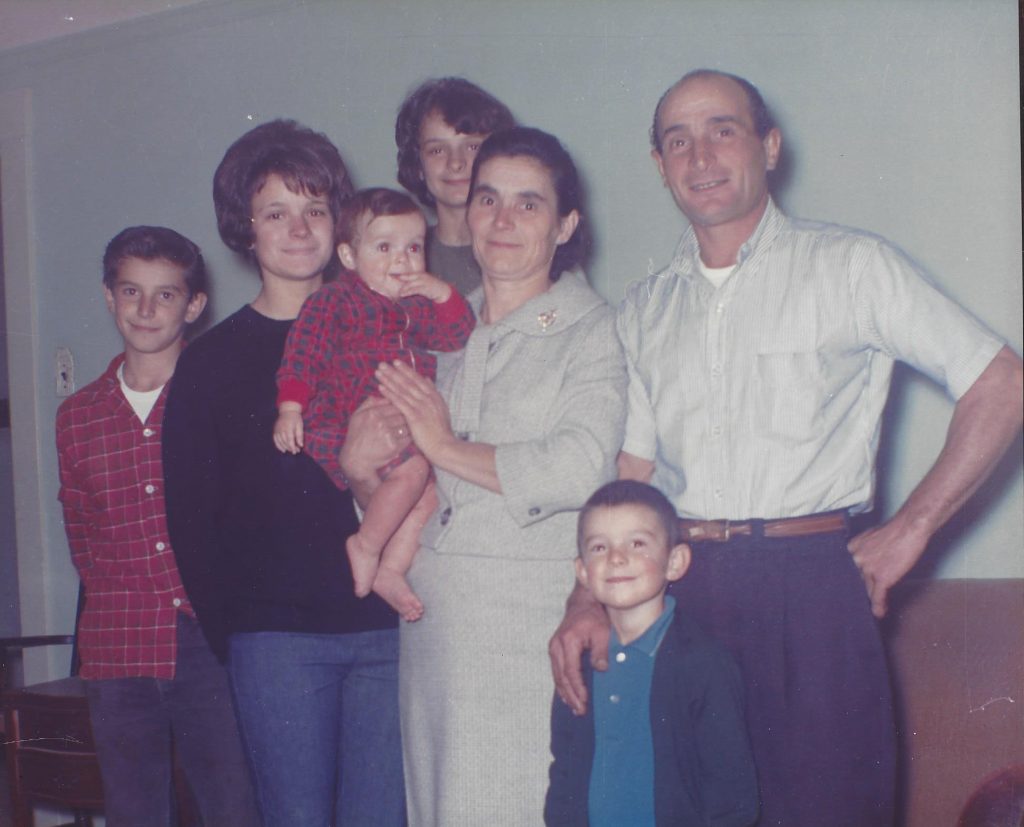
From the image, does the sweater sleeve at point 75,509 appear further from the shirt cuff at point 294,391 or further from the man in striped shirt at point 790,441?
the man in striped shirt at point 790,441

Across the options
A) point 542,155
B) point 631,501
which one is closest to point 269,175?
point 542,155

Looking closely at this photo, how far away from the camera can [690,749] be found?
1.28m

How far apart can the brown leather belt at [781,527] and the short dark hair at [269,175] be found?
810mm

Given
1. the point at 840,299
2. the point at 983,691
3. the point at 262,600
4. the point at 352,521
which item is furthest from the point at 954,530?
the point at 262,600

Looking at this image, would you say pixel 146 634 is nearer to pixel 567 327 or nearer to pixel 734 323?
pixel 567 327

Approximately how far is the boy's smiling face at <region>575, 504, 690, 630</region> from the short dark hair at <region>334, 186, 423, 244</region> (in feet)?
1.99

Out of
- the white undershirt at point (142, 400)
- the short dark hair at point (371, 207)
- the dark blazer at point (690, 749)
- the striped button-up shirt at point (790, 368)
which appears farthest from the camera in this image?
the white undershirt at point (142, 400)

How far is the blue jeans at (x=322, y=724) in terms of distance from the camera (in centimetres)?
145

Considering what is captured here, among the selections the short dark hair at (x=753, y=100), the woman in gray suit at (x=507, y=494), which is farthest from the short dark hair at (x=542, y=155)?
the short dark hair at (x=753, y=100)

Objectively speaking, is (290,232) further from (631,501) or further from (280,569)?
(631,501)

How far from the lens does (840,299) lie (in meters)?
1.40

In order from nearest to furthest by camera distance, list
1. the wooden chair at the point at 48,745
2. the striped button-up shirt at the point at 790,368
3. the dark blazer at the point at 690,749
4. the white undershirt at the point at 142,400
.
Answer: the dark blazer at the point at 690,749 → the striped button-up shirt at the point at 790,368 → the white undershirt at the point at 142,400 → the wooden chair at the point at 48,745

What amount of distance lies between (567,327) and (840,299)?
0.39 m

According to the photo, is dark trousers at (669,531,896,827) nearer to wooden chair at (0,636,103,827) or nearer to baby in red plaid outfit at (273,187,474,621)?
baby in red plaid outfit at (273,187,474,621)
